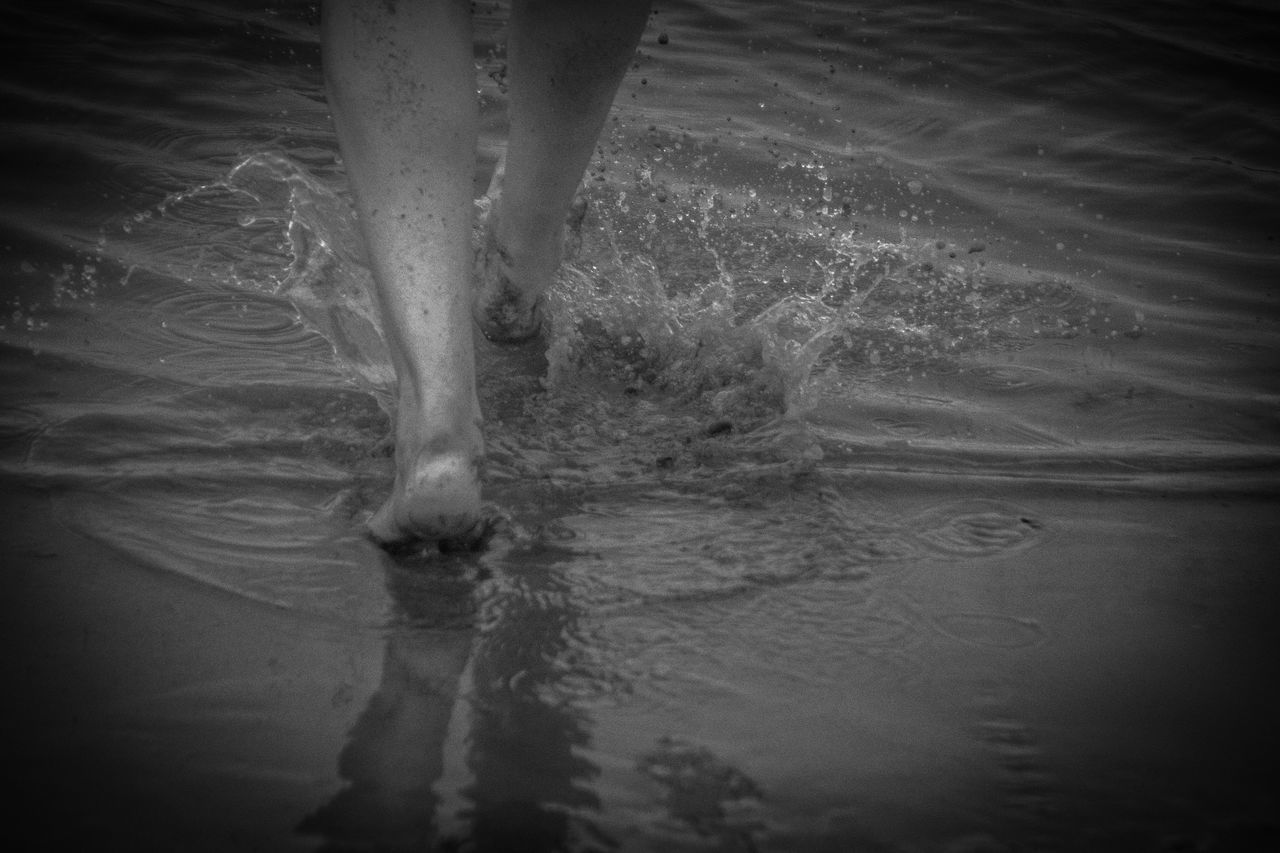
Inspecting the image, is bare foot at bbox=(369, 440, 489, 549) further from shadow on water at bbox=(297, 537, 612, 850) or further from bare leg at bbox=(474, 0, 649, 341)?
bare leg at bbox=(474, 0, 649, 341)

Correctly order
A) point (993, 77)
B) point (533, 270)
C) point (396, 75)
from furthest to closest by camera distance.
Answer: point (993, 77), point (533, 270), point (396, 75)

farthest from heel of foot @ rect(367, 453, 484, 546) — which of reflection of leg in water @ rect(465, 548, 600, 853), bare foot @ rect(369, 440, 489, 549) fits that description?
reflection of leg in water @ rect(465, 548, 600, 853)

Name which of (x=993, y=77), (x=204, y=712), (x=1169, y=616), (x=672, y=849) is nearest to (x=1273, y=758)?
(x=1169, y=616)

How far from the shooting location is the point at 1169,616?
77.8 inches

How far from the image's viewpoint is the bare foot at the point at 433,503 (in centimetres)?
187

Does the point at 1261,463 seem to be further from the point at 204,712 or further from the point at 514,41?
the point at 204,712

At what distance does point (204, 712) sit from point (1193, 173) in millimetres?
4584

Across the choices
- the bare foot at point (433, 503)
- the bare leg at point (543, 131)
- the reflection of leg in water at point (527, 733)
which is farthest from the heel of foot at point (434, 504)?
the bare leg at point (543, 131)

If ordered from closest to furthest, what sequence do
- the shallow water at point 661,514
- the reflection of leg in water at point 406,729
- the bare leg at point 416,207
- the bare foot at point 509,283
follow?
the reflection of leg in water at point 406,729, the shallow water at point 661,514, the bare leg at point 416,207, the bare foot at point 509,283

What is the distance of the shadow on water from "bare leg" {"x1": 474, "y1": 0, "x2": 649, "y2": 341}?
0.97 metres

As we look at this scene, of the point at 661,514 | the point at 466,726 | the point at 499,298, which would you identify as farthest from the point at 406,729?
the point at 499,298

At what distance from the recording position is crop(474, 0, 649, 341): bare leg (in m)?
2.41

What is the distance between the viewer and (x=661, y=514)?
221cm

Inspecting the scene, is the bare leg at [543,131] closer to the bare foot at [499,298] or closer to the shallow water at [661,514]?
the bare foot at [499,298]
